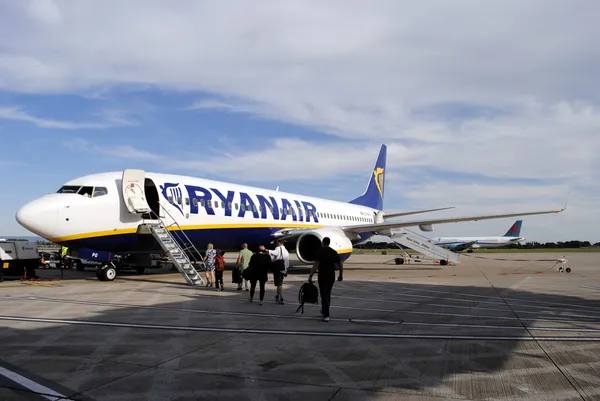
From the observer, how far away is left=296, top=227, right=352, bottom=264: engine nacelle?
20.3 meters

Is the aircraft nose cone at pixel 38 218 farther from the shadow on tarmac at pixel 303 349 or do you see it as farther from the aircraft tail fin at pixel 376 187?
the aircraft tail fin at pixel 376 187

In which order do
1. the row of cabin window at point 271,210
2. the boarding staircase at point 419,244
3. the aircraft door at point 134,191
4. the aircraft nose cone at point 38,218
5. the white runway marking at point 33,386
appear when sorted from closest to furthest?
1. the white runway marking at point 33,386
2. the aircraft nose cone at point 38,218
3. the aircraft door at point 134,191
4. the row of cabin window at point 271,210
5. the boarding staircase at point 419,244

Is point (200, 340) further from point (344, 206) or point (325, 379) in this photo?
point (344, 206)

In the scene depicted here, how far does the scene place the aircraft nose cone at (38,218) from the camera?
573 inches

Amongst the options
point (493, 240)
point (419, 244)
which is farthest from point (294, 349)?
point (493, 240)

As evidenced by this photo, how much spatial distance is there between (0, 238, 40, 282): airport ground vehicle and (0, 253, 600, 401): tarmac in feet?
20.6

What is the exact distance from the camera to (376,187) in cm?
3862

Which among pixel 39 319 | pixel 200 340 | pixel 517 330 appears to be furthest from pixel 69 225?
pixel 517 330

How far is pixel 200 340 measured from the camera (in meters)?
7.41

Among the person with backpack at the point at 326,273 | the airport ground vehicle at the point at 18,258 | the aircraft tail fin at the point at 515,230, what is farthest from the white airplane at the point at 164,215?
the aircraft tail fin at the point at 515,230

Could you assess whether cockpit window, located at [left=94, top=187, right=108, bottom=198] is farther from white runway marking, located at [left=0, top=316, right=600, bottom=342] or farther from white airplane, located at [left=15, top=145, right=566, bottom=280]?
white runway marking, located at [left=0, top=316, right=600, bottom=342]

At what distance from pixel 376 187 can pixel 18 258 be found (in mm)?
26560

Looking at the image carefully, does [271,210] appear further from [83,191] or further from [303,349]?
[303,349]

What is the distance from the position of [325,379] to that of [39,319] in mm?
6239
